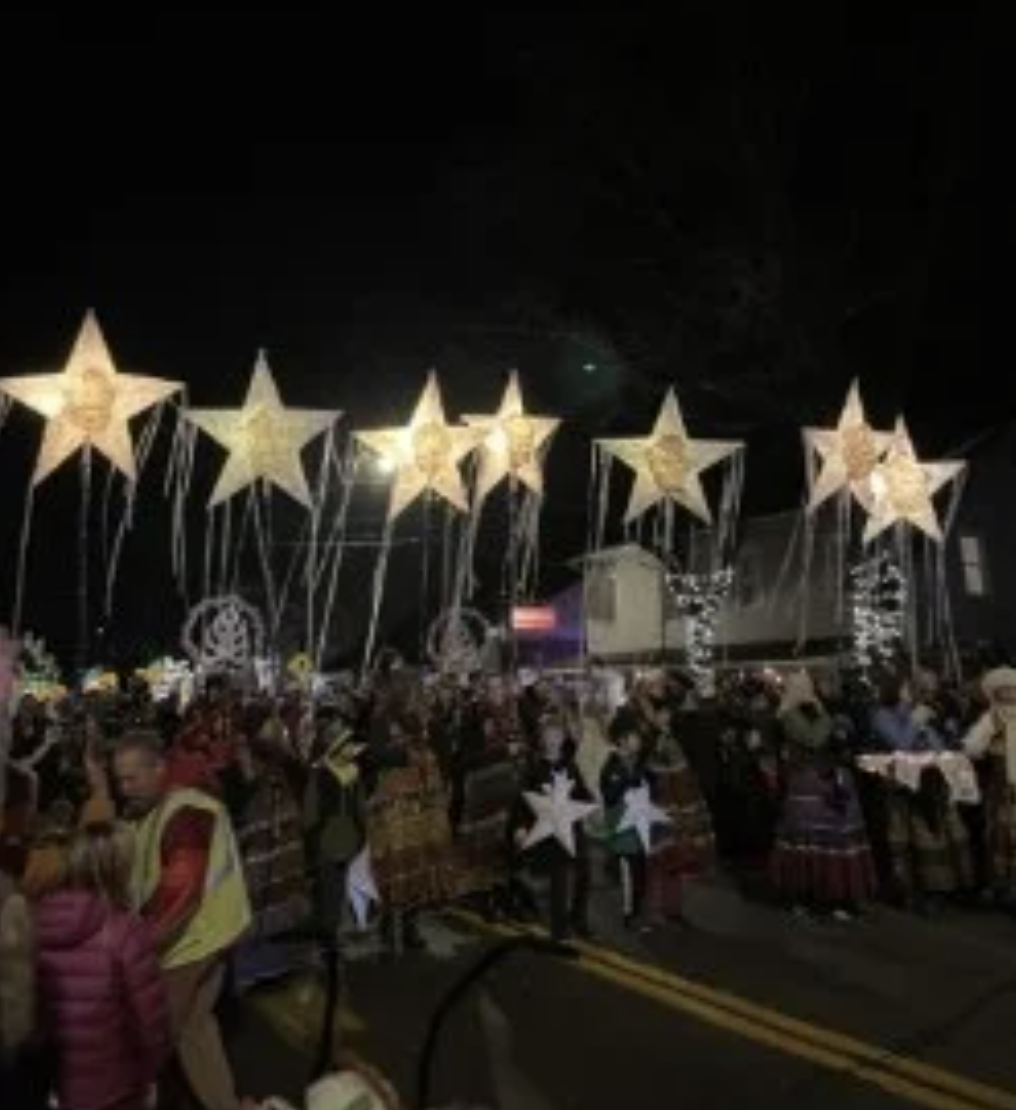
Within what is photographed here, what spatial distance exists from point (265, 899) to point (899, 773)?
5.28 meters

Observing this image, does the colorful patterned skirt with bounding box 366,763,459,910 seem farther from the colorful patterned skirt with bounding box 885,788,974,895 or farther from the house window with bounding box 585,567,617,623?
the house window with bounding box 585,567,617,623

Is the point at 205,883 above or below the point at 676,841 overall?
above

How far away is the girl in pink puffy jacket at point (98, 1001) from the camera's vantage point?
4723mm

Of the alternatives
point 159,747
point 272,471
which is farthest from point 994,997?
point 272,471

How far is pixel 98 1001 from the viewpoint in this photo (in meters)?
4.74

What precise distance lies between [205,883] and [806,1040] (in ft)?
12.2

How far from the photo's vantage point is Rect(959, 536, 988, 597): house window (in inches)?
1194

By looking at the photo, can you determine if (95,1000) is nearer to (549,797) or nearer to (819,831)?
(549,797)

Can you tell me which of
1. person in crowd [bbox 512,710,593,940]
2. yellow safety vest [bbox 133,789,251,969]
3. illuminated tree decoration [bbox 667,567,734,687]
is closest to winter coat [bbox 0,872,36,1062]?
yellow safety vest [bbox 133,789,251,969]

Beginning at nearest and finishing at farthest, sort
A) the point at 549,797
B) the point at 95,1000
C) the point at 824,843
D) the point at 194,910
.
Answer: the point at 95,1000 → the point at 194,910 → the point at 549,797 → the point at 824,843

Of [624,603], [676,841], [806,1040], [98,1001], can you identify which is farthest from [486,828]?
[624,603]

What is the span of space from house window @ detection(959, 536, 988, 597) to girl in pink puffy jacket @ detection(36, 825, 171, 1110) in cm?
2754

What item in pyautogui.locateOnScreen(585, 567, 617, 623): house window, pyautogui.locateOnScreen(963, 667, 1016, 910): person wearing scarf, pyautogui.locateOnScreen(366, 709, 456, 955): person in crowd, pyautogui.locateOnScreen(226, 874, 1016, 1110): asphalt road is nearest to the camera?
pyautogui.locateOnScreen(226, 874, 1016, 1110): asphalt road

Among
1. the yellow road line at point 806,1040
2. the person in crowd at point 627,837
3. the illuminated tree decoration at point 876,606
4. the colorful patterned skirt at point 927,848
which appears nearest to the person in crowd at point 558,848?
the person in crowd at point 627,837
